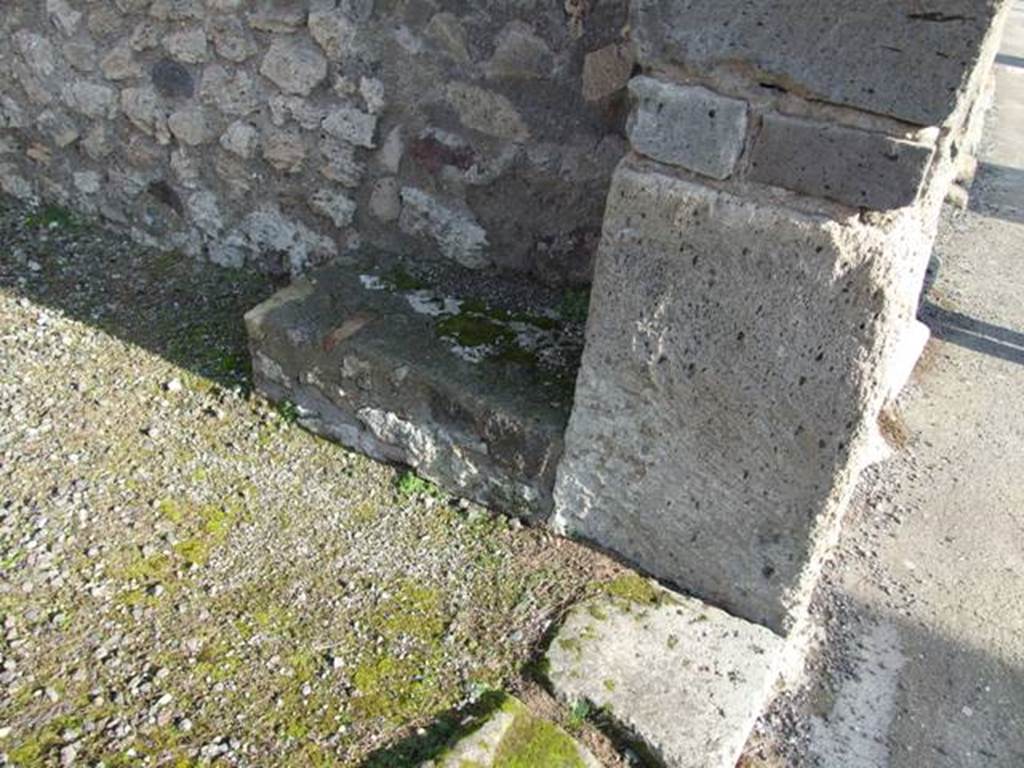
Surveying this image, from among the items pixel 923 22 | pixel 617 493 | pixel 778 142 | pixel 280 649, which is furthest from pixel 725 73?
pixel 280 649

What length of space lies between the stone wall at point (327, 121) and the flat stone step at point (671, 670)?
1.05 m

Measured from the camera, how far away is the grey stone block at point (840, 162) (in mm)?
1633

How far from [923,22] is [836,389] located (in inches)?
26.4

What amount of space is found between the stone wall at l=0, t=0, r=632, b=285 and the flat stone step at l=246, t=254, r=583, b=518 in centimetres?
24

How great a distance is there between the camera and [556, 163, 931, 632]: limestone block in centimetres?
179

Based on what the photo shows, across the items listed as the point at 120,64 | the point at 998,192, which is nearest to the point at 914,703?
the point at 120,64

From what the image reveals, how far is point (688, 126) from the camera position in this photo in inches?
71.1

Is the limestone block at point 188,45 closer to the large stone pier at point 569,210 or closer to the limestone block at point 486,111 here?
the large stone pier at point 569,210

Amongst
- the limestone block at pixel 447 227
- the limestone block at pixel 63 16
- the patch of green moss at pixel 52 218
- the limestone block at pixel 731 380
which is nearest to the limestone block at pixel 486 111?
the limestone block at pixel 447 227

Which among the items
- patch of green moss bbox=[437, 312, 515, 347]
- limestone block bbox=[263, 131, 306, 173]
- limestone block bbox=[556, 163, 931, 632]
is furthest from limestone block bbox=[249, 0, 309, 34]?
limestone block bbox=[556, 163, 931, 632]

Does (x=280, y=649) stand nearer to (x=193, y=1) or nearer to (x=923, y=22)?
(x=923, y=22)

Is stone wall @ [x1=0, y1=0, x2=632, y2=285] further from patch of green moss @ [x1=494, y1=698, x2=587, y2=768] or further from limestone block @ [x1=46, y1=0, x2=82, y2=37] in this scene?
patch of green moss @ [x1=494, y1=698, x2=587, y2=768]

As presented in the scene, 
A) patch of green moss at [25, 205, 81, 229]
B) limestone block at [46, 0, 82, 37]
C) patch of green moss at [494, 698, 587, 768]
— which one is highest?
limestone block at [46, 0, 82, 37]

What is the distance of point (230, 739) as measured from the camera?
1.84 metres
